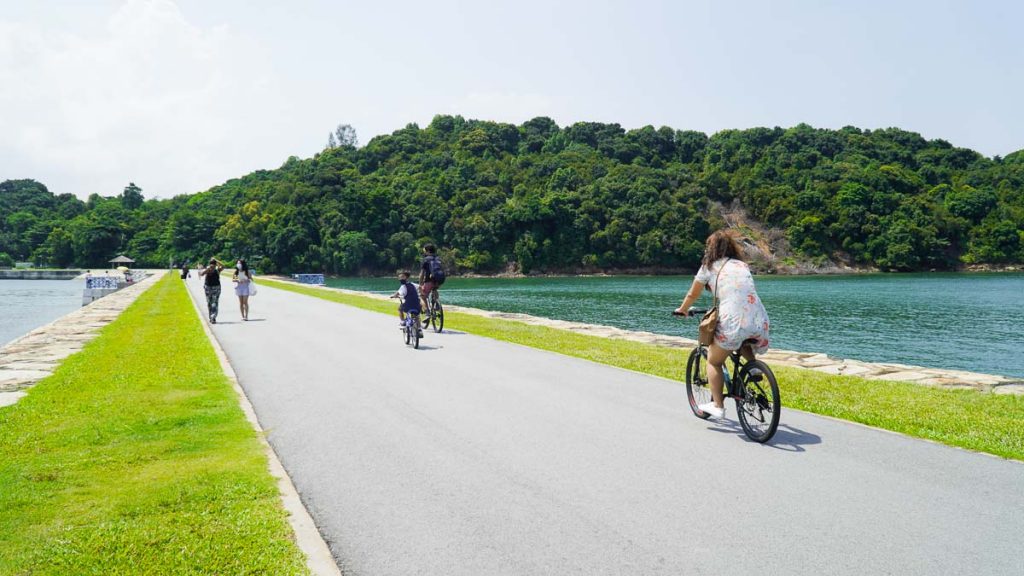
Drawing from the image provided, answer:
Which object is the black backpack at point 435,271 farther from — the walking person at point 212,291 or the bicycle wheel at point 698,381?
the bicycle wheel at point 698,381

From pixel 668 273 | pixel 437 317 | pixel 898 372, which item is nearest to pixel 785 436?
pixel 898 372

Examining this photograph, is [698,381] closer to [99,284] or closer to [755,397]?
[755,397]

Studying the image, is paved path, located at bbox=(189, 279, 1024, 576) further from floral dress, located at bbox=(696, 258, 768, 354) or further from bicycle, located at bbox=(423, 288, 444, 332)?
bicycle, located at bbox=(423, 288, 444, 332)

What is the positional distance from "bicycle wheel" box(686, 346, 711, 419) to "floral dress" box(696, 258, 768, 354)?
2.90 ft

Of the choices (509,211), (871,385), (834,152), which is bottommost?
(871,385)

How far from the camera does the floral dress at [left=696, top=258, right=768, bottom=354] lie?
653 cm

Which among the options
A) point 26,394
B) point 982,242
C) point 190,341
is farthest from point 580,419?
point 982,242

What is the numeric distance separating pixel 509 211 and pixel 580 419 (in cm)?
11458

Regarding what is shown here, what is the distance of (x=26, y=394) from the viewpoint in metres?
9.00

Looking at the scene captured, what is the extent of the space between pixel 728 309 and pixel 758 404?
3.25 ft

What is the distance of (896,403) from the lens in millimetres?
8719

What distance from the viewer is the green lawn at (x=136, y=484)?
3998 millimetres

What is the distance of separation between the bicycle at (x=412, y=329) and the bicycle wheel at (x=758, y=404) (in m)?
8.68

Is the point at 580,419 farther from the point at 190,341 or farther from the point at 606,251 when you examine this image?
the point at 606,251
